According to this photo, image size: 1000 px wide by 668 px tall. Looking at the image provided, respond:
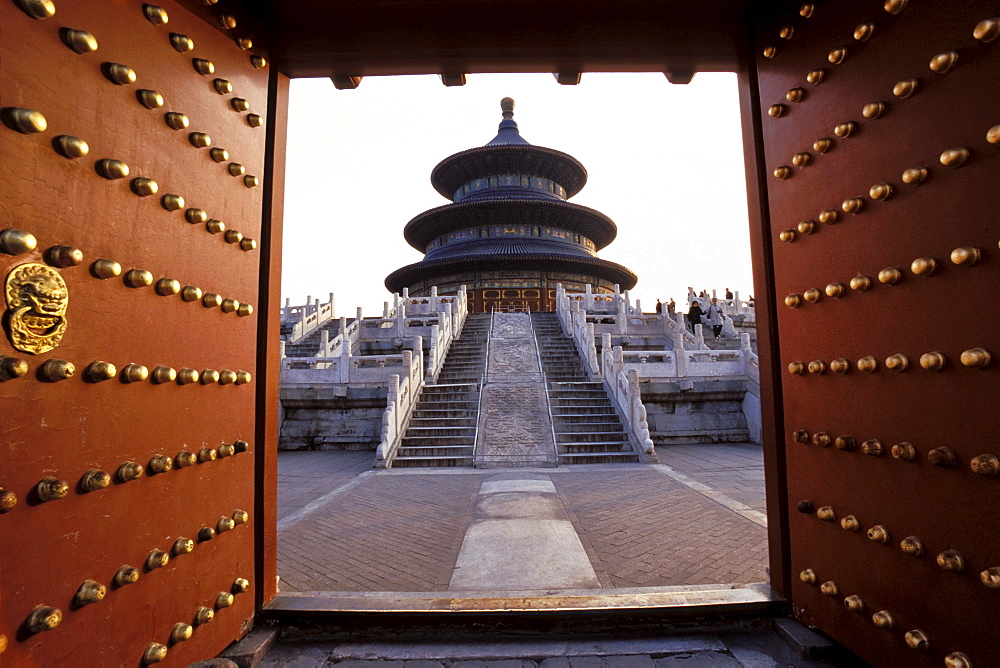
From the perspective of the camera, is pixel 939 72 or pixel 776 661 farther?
pixel 776 661

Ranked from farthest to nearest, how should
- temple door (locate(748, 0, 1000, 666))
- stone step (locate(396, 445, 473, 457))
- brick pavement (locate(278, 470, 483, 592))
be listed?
stone step (locate(396, 445, 473, 457))
brick pavement (locate(278, 470, 483, 592))
temple door (locate(748, 0, 1000, 666))

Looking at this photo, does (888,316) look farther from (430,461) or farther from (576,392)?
(576,392)

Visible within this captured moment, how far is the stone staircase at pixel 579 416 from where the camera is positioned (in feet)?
25.1

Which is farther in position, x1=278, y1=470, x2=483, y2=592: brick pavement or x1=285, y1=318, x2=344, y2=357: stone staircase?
x1=285, y1=318, x2=344, y2=357: stone staircase

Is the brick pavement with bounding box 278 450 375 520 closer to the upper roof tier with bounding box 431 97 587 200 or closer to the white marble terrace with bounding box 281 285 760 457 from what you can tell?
the white marble terrace with bounding box 281 285 760 457

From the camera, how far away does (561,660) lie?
1896mm

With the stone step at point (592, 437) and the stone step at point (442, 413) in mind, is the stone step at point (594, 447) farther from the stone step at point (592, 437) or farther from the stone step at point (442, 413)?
the stone step at point (442, 413)

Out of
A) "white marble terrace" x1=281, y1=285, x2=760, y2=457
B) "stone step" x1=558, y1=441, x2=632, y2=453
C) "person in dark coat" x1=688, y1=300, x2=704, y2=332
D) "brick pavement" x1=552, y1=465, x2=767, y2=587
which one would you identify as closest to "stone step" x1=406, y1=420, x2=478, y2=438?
"white marble terrace" x1=281, y1=285, x2=760, y2=457

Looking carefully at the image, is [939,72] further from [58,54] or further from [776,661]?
[58,54]

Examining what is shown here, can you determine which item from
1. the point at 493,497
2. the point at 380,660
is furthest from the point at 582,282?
the point at 380,660

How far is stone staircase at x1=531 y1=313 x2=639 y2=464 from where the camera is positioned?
766cm

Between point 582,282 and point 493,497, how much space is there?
67.8ft

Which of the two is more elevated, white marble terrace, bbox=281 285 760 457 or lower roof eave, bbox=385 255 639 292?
lower roof eave, bbox=385 255 639 292

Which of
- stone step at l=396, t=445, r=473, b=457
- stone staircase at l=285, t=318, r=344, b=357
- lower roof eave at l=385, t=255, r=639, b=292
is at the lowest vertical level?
stone step at l=396, t=445, r=473, b=457
